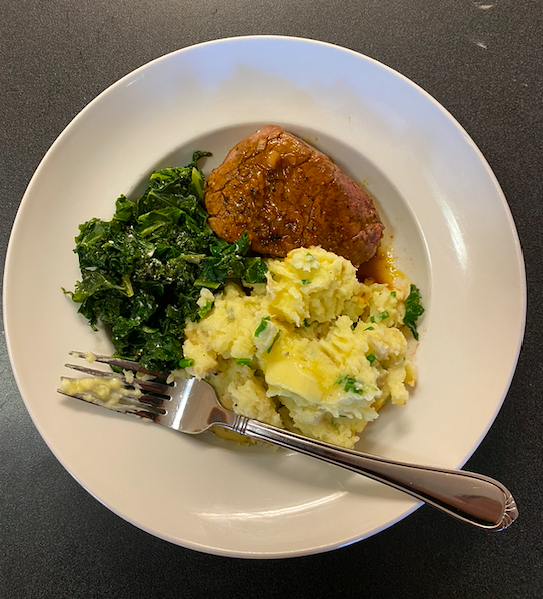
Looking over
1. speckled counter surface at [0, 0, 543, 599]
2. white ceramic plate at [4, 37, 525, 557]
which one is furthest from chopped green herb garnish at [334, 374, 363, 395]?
speckled counter surface at [0, 0, 543, 599]

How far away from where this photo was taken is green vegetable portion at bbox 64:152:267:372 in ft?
8.70

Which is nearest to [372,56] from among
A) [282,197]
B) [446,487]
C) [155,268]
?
[282,197]

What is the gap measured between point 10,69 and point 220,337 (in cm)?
295

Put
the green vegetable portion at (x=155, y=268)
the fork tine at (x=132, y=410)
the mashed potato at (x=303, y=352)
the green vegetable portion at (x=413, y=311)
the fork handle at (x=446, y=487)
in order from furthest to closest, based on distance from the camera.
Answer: the green vegetable portion at (x=413, y=311), the green vegetable portion at (x=155, y=268), the fork tine at (x=132, y=410), the mashed potato at (x=303, y=352), the fork handle at (x=446, y=487)

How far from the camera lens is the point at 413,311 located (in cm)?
285

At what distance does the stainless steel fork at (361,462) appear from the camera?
2.35 metres

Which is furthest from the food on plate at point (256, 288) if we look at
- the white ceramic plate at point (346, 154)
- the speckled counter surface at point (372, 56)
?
the speckled counter surface at point (372, 56)

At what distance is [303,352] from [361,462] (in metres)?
0.71

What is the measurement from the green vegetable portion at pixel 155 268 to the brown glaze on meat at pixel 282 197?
0.14m

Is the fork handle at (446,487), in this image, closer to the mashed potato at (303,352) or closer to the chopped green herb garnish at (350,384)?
the mashed potato at (303,352)

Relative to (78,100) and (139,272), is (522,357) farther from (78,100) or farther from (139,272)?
(78,100)

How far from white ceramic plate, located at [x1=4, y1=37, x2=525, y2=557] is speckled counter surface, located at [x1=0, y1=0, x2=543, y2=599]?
900 mm

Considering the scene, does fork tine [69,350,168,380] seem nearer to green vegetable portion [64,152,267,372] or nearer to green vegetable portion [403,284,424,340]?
green vegetable portion [64,152,267,372]

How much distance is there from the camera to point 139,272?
2.70 meters
